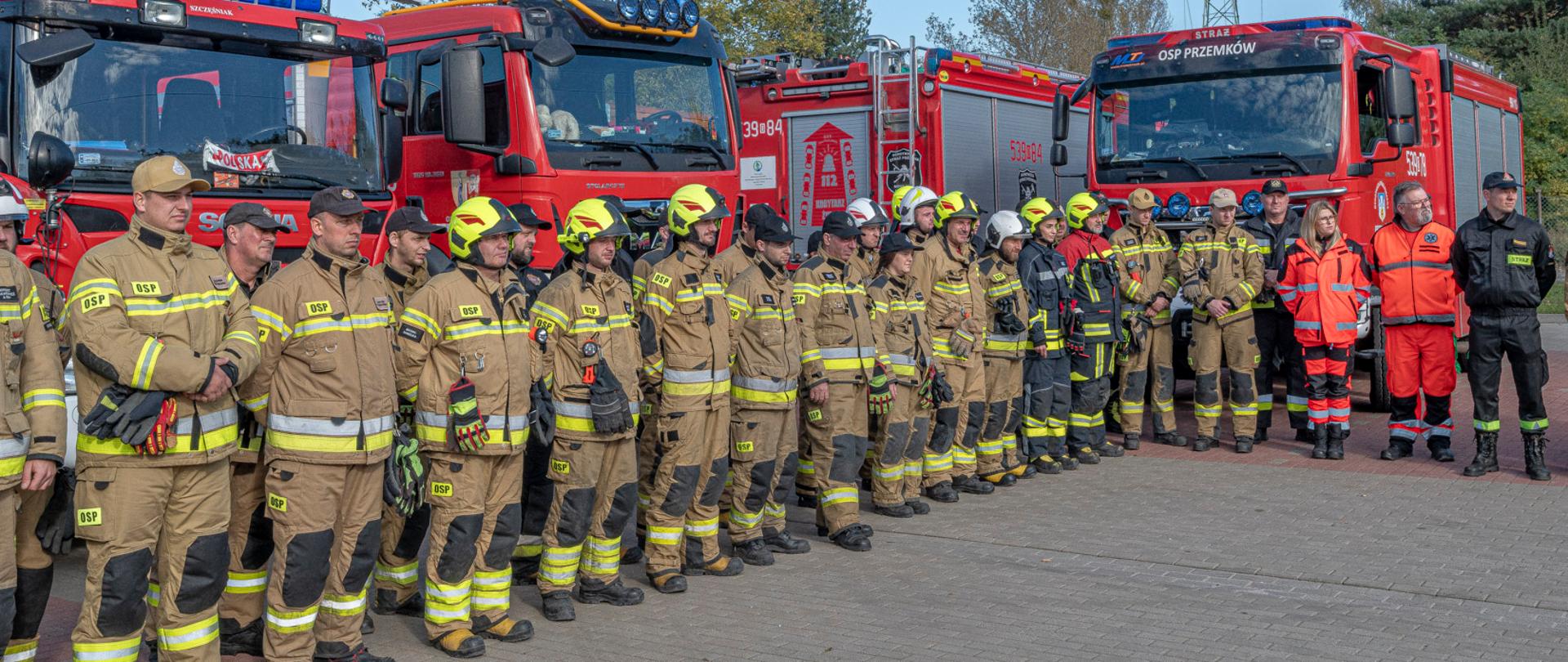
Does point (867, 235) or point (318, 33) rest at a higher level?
point (318, 33)

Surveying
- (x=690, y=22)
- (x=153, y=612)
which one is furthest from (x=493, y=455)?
(x=690, y=22)

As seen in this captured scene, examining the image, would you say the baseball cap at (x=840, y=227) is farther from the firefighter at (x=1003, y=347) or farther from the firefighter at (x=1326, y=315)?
the firefighter at (x=1326, y=315)

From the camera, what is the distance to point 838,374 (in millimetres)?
8156

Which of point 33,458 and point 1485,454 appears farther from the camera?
point 1485,454

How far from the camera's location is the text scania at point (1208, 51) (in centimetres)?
1201

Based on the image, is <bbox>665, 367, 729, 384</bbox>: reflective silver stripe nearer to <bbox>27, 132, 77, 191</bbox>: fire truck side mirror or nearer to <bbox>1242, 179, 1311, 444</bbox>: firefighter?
<bbox>27, 132, 77, 191</bbox>: fire truck side mirror

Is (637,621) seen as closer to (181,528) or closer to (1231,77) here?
(181,528)

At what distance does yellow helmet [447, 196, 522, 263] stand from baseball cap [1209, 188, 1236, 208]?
6.42 m

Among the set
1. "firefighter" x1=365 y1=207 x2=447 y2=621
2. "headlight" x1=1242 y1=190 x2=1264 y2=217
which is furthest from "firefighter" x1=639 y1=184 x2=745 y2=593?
"headlight" x1=1242 y1=190 x2=1264 y2=217

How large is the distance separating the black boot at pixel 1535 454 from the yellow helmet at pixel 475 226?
22.7 ft

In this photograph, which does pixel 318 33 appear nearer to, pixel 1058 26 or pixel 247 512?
pixel 247 512

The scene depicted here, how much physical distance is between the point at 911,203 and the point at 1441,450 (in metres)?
4.13

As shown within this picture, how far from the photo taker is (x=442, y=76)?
10.0 metres

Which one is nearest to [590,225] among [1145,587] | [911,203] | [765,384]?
[765,384]
